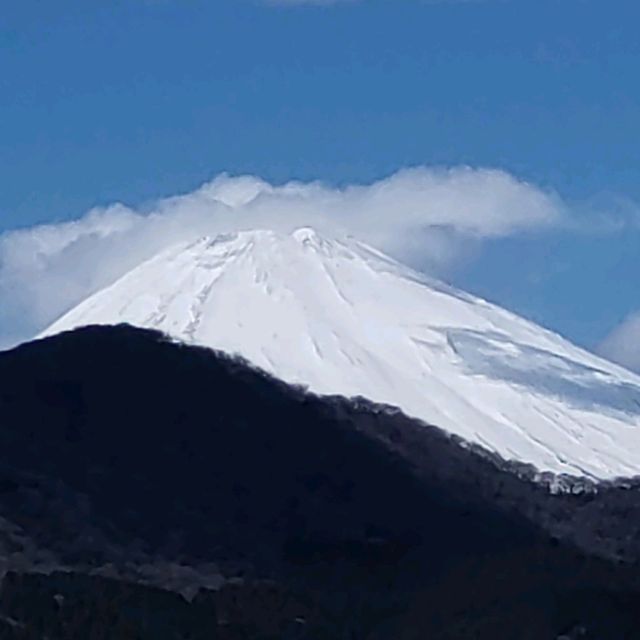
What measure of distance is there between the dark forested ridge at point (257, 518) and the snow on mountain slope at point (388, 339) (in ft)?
9.61

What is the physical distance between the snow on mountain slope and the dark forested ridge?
2928mm

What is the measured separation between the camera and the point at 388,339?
→ 60.3m

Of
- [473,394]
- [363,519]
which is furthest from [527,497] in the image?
[473,394]

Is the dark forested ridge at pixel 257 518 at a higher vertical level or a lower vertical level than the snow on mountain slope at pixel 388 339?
lower

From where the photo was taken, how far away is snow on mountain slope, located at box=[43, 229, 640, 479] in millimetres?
56156

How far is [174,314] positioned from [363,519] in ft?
51.4

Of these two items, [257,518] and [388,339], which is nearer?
[257,518]

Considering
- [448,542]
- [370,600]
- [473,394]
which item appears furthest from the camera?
[473,394]

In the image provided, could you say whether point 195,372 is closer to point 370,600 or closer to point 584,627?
point 370,600

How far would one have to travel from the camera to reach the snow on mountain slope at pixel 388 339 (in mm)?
56156

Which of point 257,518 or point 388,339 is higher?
point 388,339

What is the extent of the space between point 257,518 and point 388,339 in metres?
16.8

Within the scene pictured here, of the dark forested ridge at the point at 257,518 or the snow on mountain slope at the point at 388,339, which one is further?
the snow on mountain slope at the point at 388,339

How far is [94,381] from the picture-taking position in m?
48.5
